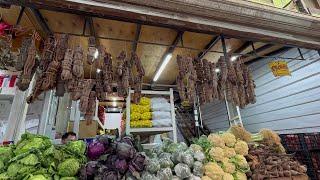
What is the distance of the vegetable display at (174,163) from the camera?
1.95 m

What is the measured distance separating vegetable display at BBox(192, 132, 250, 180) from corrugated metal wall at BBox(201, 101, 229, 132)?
18.3 feet

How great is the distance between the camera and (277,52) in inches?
217

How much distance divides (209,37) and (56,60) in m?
3.06

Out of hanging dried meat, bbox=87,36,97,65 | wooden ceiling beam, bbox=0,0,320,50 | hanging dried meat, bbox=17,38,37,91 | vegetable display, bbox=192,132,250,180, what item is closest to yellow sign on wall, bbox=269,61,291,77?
wooden ceiling beam, bbox=0,0,320,50

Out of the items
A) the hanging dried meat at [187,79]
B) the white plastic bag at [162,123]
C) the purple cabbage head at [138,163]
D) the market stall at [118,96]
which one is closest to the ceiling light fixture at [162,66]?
the market stall at [118,96]

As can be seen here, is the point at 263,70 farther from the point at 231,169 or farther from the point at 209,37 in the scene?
the point at 231,169

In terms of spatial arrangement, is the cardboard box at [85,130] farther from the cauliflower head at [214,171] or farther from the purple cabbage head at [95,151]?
the cauliflower head at [214,171]

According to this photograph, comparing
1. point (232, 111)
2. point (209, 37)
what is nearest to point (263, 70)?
point (232, 111)

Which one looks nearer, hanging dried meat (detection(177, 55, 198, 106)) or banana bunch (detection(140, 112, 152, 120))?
hanging dried meat (detection(177, 55, 198, 106))

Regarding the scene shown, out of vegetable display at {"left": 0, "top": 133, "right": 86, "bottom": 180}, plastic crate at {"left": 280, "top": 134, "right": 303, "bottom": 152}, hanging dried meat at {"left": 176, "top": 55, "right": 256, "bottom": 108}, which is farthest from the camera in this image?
hanging dried meat at {"left": 176, "top": 55, "right": 256, "bottom": 108}

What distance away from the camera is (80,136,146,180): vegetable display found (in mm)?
1853

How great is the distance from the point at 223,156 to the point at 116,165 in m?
1.31

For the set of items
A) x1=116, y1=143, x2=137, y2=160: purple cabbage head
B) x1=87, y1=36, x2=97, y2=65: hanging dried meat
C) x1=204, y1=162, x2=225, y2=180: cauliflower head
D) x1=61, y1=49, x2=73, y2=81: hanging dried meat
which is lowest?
x1=204, y1=162, x2=225, y2=180: cauliflower head

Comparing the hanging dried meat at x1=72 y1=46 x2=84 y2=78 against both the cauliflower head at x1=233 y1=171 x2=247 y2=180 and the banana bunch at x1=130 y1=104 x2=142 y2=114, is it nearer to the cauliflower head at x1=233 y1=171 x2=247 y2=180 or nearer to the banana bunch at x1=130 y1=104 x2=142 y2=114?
the banana bunch at x1=130 y1=104 x2=142 y2=114
